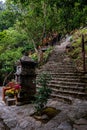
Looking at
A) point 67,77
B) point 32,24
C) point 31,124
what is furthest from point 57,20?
point 31,124

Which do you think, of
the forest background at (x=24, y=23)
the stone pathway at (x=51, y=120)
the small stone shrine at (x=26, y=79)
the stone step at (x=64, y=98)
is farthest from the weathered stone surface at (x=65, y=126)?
the forest background at (x=24, y=23)

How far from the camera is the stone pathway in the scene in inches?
215

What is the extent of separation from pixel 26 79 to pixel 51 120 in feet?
10.3

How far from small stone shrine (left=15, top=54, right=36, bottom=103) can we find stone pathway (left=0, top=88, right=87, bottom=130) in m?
0.79

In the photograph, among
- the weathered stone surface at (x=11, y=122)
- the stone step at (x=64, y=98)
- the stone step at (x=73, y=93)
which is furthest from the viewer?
the stone step at (x=73, y=93)

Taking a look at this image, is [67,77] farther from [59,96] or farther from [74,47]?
[74,47]

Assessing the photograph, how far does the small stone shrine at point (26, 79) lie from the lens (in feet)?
27.9

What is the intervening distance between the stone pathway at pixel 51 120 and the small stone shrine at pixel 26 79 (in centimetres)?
79

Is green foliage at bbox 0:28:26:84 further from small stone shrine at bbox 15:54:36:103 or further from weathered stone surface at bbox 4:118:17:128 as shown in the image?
weathered stone surface at bbox 4:118:17:128

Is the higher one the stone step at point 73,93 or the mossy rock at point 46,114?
the stone step at point 73,93

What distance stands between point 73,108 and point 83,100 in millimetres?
1236

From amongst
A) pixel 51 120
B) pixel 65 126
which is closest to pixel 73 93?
pixel 51 120

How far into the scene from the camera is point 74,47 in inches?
629

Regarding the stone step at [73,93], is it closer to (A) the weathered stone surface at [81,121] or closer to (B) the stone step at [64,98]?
(B) the stone step at [64,98]
